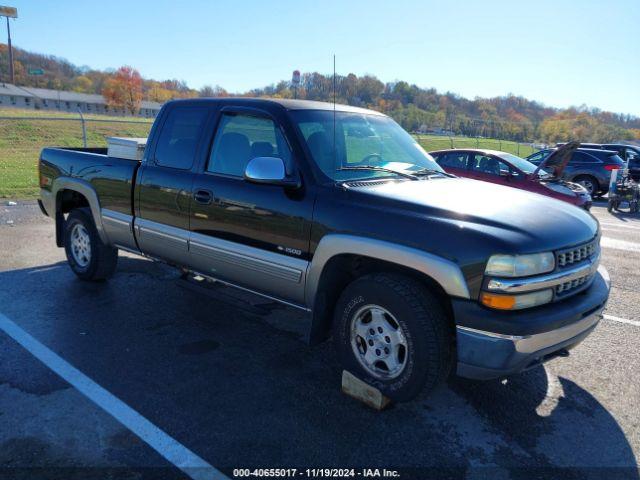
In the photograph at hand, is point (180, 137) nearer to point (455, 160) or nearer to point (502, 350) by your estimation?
point (502, 350)

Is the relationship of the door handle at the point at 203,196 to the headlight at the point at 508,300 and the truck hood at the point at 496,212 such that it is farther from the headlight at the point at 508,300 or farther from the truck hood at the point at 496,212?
the headlight at the point at 508,300

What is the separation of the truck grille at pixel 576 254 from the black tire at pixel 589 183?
14.2 meters

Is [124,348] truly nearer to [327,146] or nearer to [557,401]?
[327,146]

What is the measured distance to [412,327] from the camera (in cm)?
295

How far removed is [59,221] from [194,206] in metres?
2.60

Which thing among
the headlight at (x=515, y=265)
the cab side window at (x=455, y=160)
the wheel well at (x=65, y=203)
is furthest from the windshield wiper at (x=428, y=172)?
the cab side window at (x=455, y=160)

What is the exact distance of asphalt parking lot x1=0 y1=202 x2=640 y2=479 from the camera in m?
2.71

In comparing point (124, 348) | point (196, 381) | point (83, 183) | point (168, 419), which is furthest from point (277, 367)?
point (83, 183)

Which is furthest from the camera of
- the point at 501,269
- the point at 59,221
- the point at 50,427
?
the point at 59,221

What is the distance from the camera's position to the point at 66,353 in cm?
385

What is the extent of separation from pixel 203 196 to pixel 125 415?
179 cm

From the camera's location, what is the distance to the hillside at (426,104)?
5.84 meters

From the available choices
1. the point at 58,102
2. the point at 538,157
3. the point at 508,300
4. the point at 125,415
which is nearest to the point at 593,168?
the point at 538,157

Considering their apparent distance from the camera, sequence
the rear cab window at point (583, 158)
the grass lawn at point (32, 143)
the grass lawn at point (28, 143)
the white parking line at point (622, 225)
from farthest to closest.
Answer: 1. the rear cab window at point (583, 158)
2. the grass lawn at point (32, 143)
3. the grass lawn at point (28, 143)
4. the white parking line at point (622, 225)
